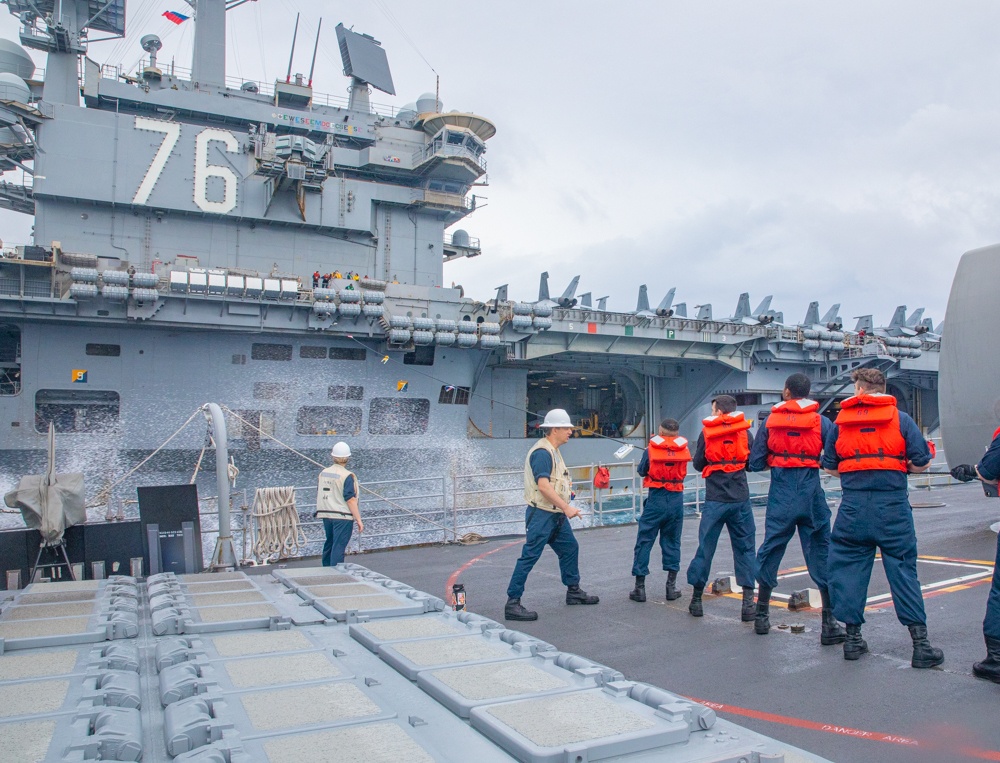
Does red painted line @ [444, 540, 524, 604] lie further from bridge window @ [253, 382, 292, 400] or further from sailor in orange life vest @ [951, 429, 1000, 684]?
bridge window @ [253, 382, 292, 400]

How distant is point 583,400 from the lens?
3256cm

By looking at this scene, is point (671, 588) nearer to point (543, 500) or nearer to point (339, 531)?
point (543, 500)

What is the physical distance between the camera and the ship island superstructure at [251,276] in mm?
17125

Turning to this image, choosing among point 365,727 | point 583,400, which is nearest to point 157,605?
point 365,727

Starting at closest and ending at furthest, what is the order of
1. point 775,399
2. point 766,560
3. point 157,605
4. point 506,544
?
1. point 157,605
2. point 766,560
3. point 506,544
4. point 775,399

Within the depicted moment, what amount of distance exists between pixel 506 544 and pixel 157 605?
7.71 m

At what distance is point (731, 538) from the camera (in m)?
5.67

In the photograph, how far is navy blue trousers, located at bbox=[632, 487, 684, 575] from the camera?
648 cm

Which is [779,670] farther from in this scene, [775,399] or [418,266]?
[775,399]

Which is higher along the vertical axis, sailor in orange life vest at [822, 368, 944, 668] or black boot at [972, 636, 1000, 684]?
sailor in orange life vest at [822, 368, 944, 668]

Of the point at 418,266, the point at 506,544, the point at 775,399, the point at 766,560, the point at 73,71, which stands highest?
the point at 73,71

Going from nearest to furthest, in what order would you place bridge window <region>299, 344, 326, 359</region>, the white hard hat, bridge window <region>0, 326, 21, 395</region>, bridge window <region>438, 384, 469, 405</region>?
the white hard hat < bridge window <region>0, 326, 21, 395</region> < bridge window <region>299, 344, 326, 359</region> < bridge window <region>438, 384, 469, 405</region>

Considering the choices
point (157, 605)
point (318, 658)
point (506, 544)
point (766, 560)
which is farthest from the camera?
point (506, 544)

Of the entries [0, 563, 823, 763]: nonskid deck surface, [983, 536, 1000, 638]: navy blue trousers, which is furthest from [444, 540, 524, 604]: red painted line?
[983, 536, 1000, 638]: navy blue trousers
